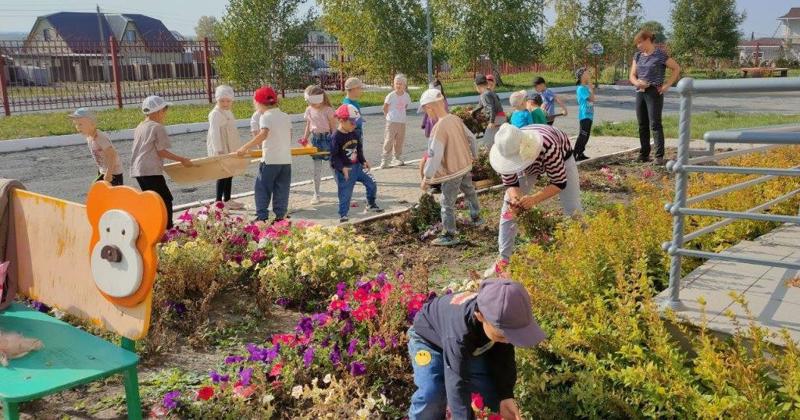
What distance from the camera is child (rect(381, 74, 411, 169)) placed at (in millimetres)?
10680

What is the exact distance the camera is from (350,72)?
26.5 metres

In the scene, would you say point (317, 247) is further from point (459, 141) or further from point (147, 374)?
point (459, 141)

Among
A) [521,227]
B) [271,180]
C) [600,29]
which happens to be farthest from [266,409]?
[600,29]

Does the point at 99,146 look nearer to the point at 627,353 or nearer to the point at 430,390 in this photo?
the point at 430,390

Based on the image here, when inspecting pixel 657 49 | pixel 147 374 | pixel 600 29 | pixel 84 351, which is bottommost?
pixel 147 374

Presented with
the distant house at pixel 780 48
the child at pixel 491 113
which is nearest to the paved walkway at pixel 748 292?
the child at pixel 491 113

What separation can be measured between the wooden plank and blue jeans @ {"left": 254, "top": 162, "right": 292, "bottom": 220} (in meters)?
3.04

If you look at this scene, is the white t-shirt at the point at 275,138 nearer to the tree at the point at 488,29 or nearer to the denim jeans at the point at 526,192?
the denim jeans at the point at 526,192

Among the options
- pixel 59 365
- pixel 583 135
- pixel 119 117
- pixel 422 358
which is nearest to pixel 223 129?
pixel 59 365

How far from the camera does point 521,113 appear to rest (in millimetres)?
8961

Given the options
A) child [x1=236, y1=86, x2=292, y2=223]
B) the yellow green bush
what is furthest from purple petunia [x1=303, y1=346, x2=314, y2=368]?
child [x1=236, y1=86, x2=292, y2=223]

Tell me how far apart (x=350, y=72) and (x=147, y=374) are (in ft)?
76.5

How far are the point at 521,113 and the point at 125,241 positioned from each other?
636cm

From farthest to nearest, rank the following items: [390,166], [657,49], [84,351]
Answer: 1. [390,166]
2. [657,49]
3. [84,351]
